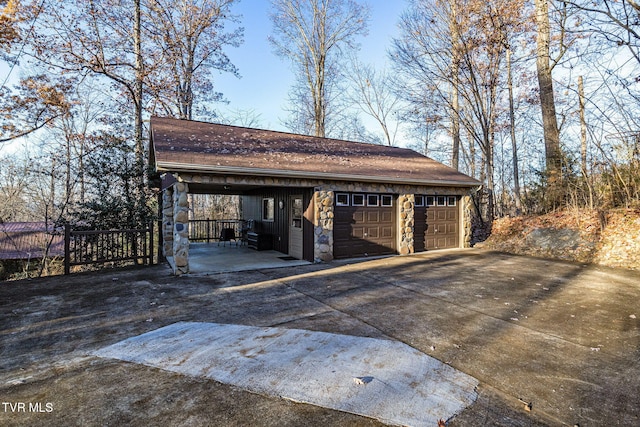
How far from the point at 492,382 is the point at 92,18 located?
655 inches

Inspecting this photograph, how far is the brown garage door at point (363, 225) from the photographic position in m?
8.66

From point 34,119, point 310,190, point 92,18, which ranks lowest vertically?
point 310,190

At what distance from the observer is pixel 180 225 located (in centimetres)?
653

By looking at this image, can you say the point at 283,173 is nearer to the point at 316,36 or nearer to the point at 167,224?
the point at 167,224

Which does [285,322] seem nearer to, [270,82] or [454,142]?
[454,142]

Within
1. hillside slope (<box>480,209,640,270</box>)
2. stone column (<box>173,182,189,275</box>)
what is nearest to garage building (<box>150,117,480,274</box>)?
stone column (<box>173,182,189,275</box>)

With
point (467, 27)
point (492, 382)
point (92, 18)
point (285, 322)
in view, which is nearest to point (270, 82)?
point (92, 18)

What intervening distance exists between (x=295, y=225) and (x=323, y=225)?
131 cm

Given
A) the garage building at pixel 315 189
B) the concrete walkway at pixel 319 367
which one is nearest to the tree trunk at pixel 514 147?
the garage building at pixel 315 189

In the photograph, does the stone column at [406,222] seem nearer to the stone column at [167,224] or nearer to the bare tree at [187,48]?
the stone column at [167,224]

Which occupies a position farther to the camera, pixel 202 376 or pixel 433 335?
pixel 433 335

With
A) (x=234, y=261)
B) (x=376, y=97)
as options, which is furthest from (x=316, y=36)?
(x=234, y=261)

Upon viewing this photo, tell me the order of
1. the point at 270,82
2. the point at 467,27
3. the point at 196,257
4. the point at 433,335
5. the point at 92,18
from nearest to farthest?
the point at 433,335
the point at 196,257
the point at 467,27
the point at 92,18
the point at 270,82

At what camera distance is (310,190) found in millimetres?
8359
